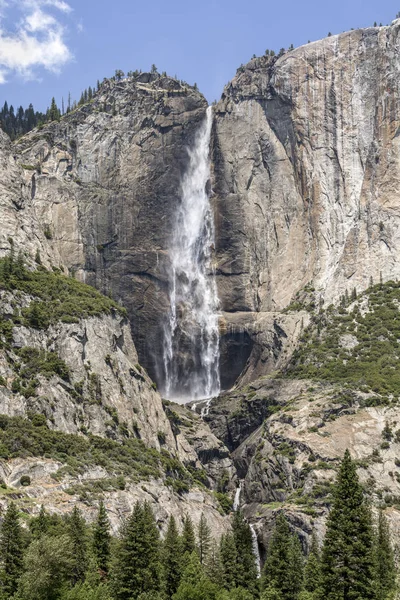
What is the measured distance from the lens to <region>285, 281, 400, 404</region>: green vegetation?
15488 centimetres

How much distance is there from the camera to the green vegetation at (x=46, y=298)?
144 meters

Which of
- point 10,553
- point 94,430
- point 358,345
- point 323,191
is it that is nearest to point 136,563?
point 10,553

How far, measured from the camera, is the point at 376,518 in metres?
125

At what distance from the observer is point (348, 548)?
265 feet

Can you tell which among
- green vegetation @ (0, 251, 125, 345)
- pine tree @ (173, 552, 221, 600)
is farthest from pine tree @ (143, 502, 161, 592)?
green vegetation @ (0, 251, 125, 345)

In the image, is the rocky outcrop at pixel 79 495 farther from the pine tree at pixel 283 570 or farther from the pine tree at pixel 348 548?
the pine tree at pixel 348 548

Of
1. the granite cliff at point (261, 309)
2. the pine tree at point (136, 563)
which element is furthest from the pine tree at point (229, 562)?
the granite cliff at point (261, 309)

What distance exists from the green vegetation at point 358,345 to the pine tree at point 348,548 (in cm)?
6672

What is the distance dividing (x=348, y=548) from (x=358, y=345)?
280ft

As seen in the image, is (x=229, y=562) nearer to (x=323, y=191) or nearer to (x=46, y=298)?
Answer: (x=46, y=298)

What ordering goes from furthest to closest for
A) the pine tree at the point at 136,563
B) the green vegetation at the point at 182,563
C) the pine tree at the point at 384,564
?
1. the pine tree at the point at 384,564
2. the pine tree at the point at 136,563
3. the green vegetation at the point at 182,563

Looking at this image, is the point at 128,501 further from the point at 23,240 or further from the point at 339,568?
the point at 23,240

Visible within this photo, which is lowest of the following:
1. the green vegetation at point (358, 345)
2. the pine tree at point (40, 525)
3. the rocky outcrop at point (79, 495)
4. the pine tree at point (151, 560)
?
the pine tree at point (151, 560)

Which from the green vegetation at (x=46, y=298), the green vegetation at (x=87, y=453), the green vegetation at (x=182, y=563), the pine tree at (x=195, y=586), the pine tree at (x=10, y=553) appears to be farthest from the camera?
the green vegetation at (x=46, y=298)
